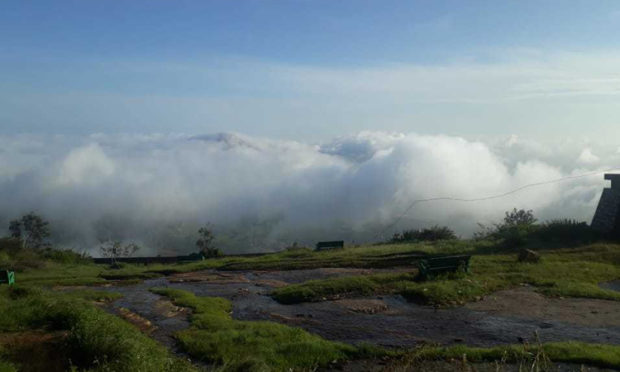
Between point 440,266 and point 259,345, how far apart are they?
25.7 ft

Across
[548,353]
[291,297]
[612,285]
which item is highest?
[291,297]

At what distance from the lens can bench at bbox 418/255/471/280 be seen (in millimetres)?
15820

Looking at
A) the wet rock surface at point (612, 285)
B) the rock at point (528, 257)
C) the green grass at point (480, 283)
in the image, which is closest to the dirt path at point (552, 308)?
the green grass at point (480, 283)

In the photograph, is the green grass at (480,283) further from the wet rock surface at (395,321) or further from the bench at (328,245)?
the bench at (328,245)

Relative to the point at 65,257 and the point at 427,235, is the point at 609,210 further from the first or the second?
the point at 65,257

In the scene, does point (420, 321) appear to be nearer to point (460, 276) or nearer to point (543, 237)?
point (460, 276)

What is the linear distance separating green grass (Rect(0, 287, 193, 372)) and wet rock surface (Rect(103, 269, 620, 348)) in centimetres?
165

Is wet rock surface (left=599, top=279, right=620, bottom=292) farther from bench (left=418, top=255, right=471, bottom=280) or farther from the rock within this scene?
bench (left=418, top=255, right=471, bottom=280)

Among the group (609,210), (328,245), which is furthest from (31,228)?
(609,210)

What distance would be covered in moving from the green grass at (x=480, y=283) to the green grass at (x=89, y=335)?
18.9 feet

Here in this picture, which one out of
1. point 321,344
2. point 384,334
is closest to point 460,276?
point 384,334

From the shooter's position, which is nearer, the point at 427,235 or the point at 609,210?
the point at 609,210

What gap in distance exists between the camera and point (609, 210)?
23.8m

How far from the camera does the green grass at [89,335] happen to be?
7.20 m
